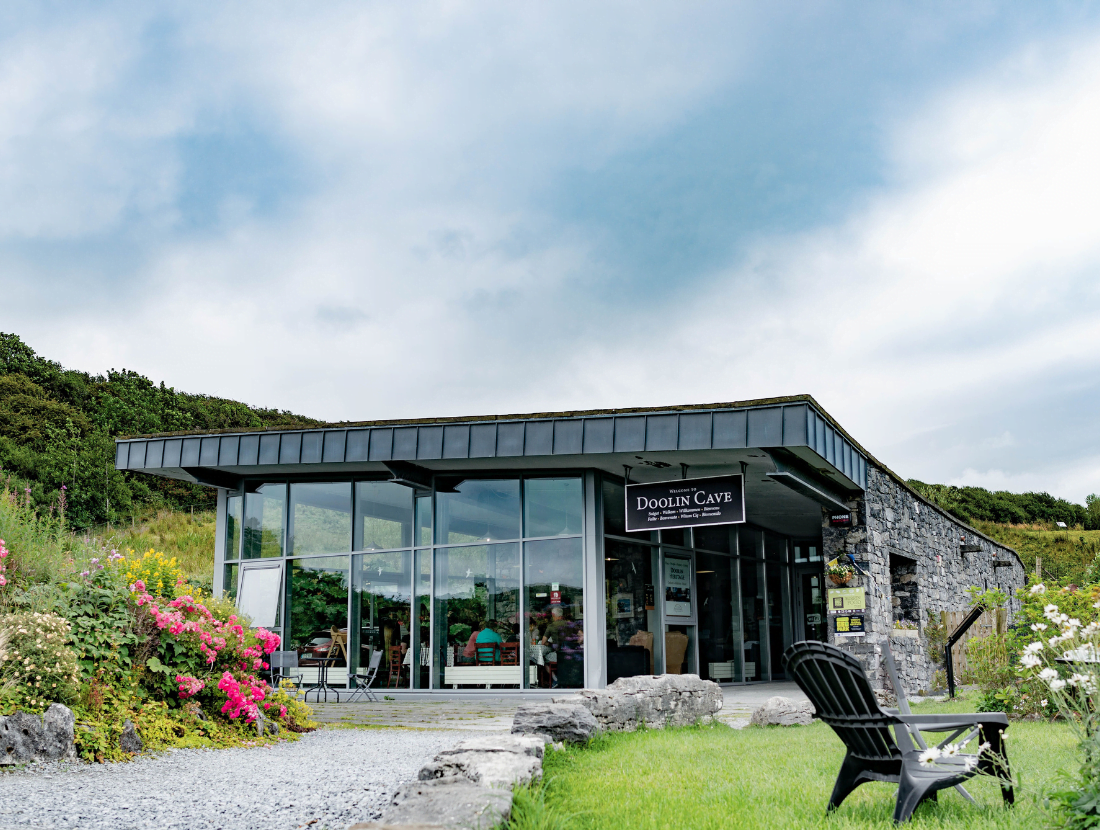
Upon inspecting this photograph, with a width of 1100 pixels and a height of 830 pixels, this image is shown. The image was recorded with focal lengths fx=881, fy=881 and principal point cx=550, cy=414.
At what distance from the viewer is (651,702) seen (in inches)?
305

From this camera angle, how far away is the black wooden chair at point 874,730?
3.69 meters

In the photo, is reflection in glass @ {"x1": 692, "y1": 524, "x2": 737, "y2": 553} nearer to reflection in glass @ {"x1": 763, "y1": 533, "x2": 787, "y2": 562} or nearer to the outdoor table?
reflection in glass @ {"x1": 763, "y1": 533, "x2": 787, "y2": 562}

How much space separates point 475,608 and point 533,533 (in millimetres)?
1286

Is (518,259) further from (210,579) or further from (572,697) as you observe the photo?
(572,697)

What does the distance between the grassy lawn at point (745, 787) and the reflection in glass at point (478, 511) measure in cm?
527

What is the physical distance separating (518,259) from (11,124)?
904cm

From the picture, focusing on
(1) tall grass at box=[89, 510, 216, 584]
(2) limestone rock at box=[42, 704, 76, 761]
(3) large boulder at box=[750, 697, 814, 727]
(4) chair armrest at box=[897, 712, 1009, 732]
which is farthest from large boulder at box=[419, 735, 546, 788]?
(1) tall grass at box=[89, 510, 216, 584]

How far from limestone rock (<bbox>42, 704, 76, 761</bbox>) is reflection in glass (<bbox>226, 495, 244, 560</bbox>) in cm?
802

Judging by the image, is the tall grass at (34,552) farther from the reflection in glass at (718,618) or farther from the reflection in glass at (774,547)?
the reflection in glass at (774,547)

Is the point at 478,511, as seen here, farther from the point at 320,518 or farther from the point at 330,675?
the point at 330,675

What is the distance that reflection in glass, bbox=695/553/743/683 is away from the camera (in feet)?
45.0

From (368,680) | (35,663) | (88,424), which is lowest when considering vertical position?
(368,680)

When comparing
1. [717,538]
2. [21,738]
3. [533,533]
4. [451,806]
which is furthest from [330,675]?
[451,806]

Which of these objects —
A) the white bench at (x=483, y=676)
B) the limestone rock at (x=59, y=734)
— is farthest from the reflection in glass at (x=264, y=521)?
the limestone rock at (x=59, y=734)
